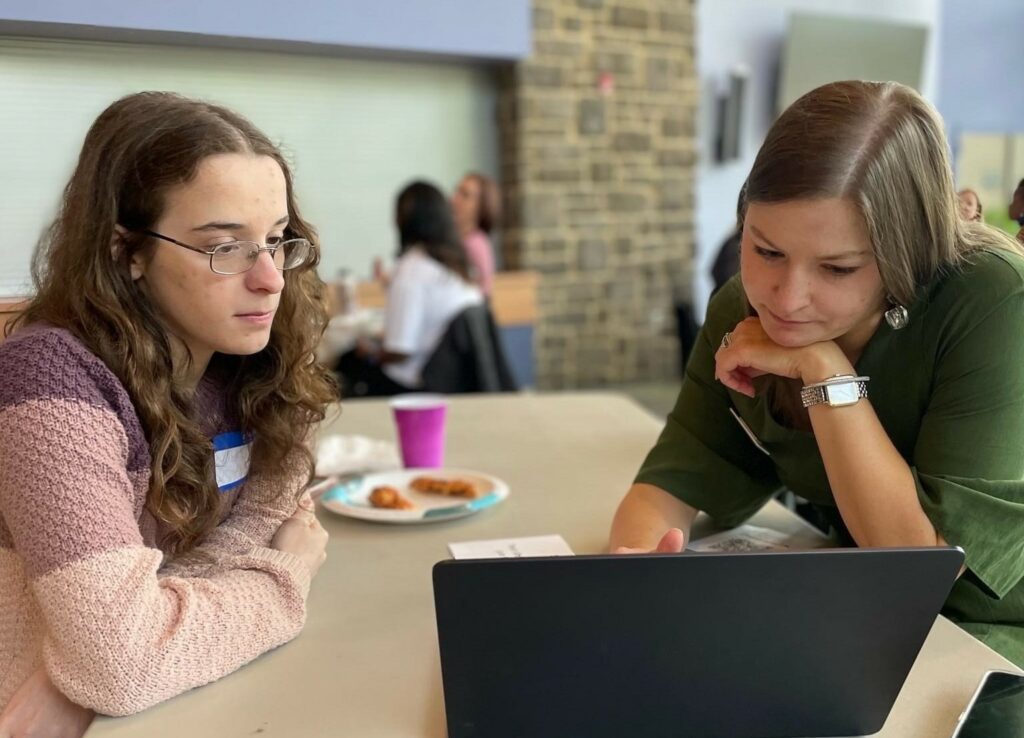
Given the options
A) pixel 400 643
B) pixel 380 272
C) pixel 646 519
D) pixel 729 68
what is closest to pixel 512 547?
pixel 646 519

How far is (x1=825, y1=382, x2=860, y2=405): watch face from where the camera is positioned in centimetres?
96

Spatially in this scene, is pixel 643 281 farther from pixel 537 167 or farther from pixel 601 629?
pixel 601 629

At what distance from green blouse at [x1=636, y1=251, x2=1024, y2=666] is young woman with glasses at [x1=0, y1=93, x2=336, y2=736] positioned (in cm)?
59

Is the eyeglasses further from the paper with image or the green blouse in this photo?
the green blouse

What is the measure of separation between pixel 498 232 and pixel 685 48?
5.55 ft

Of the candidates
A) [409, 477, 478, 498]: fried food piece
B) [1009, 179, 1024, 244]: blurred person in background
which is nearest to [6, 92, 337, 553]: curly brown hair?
[409, 477, 478, 498]: fried food piece

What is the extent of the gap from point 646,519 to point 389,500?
15.2 inches

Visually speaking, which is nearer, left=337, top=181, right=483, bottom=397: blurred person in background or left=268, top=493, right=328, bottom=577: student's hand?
left=268, top=493, right=328, bottom=577: student's hand

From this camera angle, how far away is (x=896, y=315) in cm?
97

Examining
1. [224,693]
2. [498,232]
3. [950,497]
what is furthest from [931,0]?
[224,693]

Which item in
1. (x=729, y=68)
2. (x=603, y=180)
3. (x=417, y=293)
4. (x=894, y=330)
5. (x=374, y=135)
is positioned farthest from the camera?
(x=729, y=68)

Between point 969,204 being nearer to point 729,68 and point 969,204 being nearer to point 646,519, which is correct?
point 646,519

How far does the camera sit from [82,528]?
776mm

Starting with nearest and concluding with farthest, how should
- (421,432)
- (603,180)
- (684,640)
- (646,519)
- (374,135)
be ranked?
(684,640) < (646,519) < (421,432) < (374,135) < (603,180)
